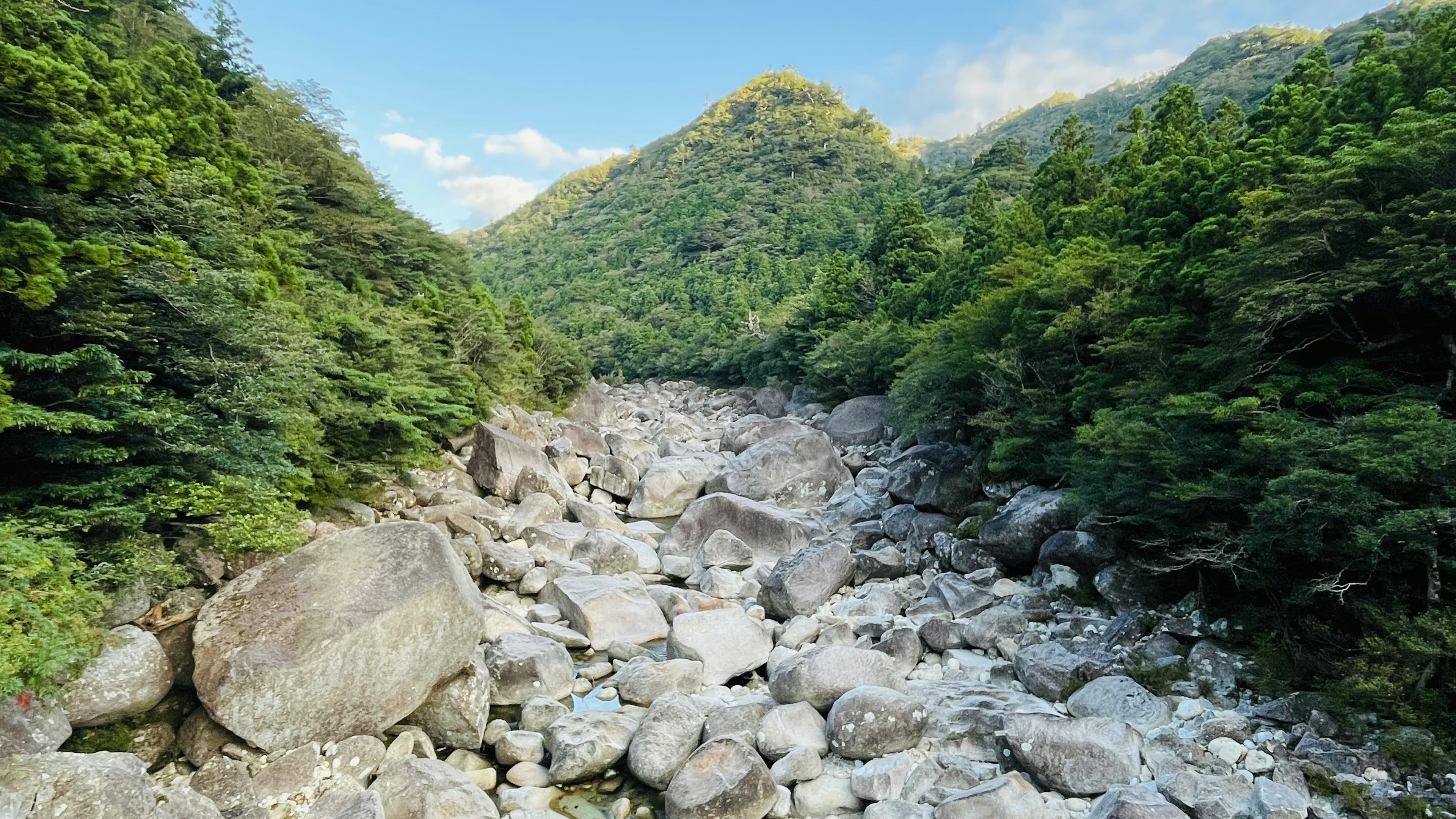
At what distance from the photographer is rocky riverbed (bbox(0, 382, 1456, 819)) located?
6.79 metres

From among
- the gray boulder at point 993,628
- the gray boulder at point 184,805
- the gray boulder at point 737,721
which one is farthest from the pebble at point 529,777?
the gray boulder at point 993,628

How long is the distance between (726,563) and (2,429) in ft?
37.9

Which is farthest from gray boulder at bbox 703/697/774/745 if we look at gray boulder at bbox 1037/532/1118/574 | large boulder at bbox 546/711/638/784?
gray boulder at bbox 1037/532/1118/574

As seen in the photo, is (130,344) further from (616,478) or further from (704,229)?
(704,229)

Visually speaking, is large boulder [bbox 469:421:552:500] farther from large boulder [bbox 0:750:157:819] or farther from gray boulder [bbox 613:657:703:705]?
large boulder [bbox 0:750:157:819]

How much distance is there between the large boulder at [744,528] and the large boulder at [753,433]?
274 inches

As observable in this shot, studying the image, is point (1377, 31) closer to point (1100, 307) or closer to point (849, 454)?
point (1100, 307)

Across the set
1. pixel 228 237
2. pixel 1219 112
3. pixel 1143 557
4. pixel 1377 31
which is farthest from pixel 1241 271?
pixel 1219 112

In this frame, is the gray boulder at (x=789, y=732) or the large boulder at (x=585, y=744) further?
the gray boulder at (x=789, y=732)

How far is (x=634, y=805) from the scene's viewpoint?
7637 mm

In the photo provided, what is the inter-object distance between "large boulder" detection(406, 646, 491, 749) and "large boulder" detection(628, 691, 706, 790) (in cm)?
191

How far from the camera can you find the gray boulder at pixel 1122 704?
319 inches

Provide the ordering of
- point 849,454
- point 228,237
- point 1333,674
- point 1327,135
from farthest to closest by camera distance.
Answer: point 849,454 < point 1327,135 < point 228,237 < point 1333,674

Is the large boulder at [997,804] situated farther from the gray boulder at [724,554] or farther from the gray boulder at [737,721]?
the gray boulder at [724,554]
